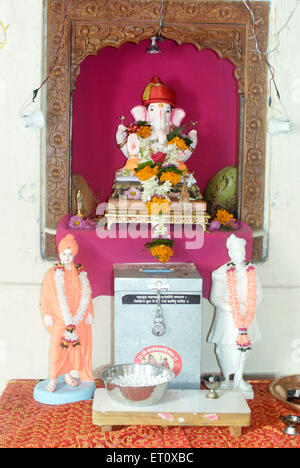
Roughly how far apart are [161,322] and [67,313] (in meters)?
0.70

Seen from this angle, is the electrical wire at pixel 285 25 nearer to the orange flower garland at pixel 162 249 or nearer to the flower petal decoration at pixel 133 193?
the flower petal decoration at pixel 133 193

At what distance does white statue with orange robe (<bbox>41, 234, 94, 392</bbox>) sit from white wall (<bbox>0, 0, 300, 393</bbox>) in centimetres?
A: 69

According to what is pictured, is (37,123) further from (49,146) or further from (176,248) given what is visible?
(176,248)

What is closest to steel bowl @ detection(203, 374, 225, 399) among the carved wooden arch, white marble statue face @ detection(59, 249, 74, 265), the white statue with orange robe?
the white statue with orange robe

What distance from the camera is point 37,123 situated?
521 centimetres

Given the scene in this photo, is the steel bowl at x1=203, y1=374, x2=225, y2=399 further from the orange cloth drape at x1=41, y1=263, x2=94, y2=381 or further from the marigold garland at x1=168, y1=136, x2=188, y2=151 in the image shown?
the marigold garland at x1=168, y1=136, x2=188, y2=151

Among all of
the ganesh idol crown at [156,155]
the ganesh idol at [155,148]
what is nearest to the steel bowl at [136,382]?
the ganesh idol crown at [156,155]

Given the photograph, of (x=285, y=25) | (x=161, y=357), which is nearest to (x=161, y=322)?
(x=161, y=357)

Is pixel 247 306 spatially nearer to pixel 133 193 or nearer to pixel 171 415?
pixel 171 415

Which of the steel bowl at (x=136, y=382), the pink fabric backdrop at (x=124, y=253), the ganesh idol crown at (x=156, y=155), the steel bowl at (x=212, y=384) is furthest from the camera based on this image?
the ganesh idol crown at (x=156, y=155)

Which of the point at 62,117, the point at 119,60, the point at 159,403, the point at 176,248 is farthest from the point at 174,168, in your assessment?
the point at 159,403

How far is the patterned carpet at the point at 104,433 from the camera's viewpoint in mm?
4117

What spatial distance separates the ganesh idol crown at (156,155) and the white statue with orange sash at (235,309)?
26.1 inches

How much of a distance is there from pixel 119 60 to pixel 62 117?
104cm
